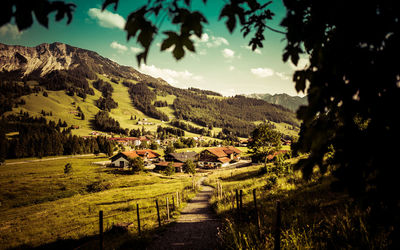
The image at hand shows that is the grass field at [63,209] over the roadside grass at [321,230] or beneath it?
beneath

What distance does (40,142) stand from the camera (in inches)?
4284

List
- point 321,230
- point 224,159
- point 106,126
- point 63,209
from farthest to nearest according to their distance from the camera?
point 106,126 → point 224,159 → point 63,209 → point 321,230

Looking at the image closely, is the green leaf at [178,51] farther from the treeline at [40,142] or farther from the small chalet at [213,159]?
the treeline at [40,142]

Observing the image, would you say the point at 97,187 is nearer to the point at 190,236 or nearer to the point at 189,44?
the point at 190,236

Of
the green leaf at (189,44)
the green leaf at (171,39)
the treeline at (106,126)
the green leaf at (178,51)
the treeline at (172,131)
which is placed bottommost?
the green leaf at (178,51)

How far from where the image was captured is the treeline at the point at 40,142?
10244 centimetres

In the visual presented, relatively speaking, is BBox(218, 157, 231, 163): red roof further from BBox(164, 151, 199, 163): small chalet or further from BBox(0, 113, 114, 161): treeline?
BBox(0, 113, 114, 161): treeline

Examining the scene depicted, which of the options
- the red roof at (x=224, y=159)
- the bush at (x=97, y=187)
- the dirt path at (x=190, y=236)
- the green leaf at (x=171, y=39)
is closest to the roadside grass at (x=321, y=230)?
the dirt path at (x=190, y=236)

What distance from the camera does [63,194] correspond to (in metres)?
38.8

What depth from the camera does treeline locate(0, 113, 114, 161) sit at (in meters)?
102

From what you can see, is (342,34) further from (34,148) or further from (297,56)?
(34,148)

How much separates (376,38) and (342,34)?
24 cm

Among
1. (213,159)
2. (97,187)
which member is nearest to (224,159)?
(213,159)

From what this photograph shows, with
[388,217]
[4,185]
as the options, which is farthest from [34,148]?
[388,217]
